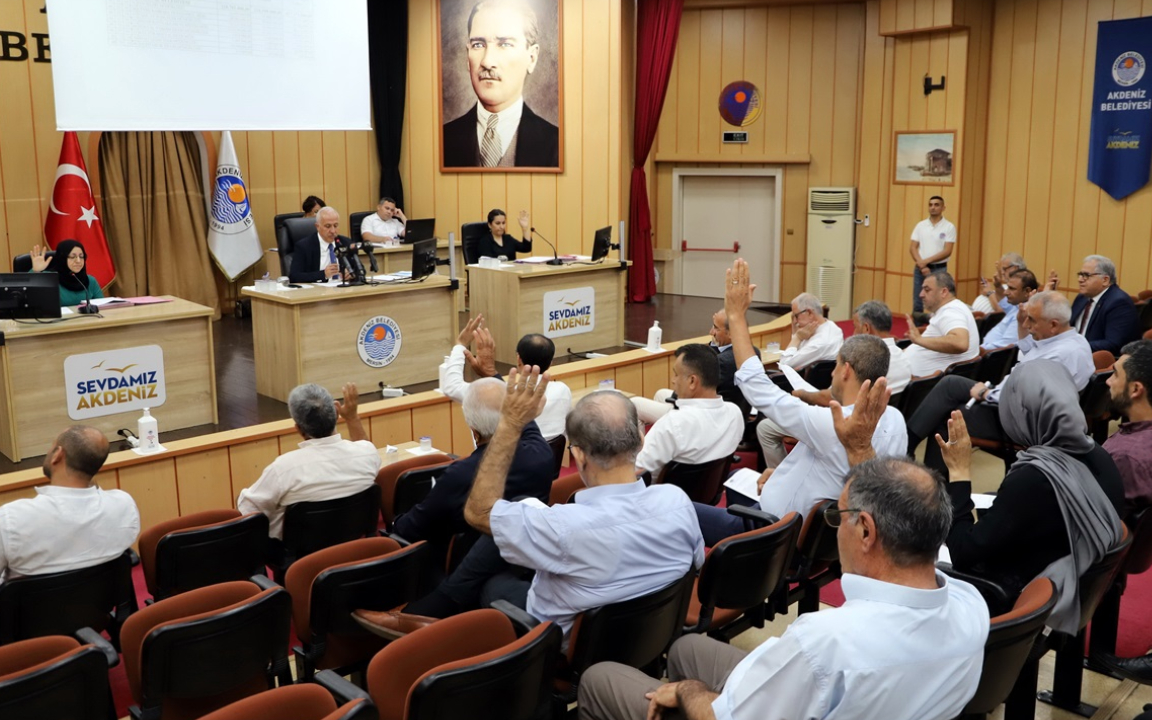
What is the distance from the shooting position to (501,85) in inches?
429

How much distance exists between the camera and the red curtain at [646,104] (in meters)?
10.8

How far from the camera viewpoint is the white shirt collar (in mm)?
10930

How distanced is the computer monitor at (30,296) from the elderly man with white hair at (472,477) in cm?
308

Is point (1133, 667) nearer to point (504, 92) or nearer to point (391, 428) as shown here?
point (391, 428)

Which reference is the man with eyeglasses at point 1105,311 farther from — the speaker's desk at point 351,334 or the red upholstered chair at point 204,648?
the red upholstered chair at point 204,648

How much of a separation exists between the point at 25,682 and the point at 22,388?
3.49 metres

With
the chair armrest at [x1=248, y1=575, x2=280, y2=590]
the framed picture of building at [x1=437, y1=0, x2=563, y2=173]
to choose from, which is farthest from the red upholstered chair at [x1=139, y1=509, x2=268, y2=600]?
the framed picture of building at [x1=437, y1=0, x2=563, y2=173]

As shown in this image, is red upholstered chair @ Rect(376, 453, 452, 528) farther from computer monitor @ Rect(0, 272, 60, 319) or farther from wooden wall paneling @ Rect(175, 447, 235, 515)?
computer monitor @ Rect(0, 272, 60, 319)

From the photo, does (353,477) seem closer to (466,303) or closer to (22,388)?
(22,388)

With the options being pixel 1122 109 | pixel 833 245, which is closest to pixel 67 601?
pixel 833 245

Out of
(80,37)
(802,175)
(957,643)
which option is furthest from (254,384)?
(802,175)

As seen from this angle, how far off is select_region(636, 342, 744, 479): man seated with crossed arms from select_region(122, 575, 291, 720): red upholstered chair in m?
1.77

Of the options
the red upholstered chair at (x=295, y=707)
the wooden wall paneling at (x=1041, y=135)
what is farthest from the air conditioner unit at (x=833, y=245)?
the red upholstered chair at (x=295, y=707)

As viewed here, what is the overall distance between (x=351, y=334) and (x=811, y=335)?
115 inches
